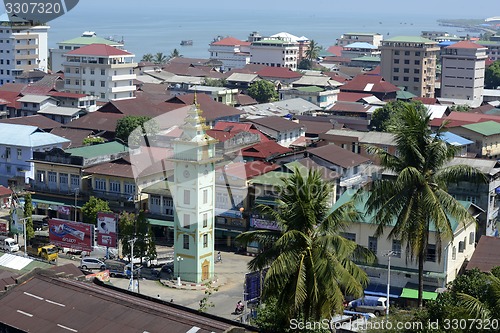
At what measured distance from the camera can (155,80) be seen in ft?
232

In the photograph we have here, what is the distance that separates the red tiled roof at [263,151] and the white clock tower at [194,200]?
10.5 metres

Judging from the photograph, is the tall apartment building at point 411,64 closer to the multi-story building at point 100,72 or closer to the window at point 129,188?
the multi-story building at point 100,72

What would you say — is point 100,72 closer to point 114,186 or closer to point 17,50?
point 17,50

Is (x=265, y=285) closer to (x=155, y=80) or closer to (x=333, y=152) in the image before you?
(x=333, y=152)

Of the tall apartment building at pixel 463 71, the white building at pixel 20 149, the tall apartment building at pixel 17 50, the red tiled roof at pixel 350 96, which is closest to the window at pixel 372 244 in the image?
the white building at pixel 20 149

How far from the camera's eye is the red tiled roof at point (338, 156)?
105 ft

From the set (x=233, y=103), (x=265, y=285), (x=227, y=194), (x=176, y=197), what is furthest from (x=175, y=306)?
(x=233, y=103)

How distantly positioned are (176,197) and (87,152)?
33.3 feet

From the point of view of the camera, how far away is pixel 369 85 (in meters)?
64.7

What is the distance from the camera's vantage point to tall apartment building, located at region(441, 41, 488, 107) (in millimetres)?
69625

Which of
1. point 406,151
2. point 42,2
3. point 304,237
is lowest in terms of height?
point 304,237

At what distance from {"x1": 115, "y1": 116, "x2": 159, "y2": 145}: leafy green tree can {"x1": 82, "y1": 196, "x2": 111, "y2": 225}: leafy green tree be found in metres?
10.8

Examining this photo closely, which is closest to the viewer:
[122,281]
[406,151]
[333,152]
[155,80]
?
[406,151]

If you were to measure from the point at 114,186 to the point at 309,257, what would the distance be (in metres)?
20.2
